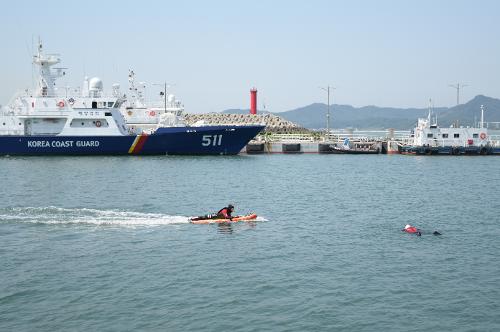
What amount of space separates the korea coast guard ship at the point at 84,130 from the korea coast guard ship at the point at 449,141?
72.1 ft

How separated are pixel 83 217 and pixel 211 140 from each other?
1481 inches

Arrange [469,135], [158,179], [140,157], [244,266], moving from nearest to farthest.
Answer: [244,266] → [158,179] → [140,157] → [469,135]

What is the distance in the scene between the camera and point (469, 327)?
15.8m

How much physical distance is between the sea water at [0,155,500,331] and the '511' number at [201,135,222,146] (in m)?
22.5

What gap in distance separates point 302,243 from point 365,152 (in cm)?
5686

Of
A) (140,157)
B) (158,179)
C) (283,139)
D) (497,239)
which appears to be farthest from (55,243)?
(283,139)

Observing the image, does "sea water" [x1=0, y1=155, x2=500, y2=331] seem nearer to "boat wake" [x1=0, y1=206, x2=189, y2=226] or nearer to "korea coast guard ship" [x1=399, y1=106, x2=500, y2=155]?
"boat wake" [x1=0, y1=206, x2=189, y2=226]

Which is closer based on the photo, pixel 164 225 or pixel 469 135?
pixel 164 225

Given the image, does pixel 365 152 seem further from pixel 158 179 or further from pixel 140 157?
pixel 158 179

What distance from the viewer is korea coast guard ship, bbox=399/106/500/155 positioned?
74.4 metres

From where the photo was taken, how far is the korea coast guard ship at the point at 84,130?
214 ft

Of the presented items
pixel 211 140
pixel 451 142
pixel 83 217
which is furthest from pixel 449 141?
pixel 83 217

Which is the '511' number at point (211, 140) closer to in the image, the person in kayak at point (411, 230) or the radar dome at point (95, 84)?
the radar dome at point (95, 84)

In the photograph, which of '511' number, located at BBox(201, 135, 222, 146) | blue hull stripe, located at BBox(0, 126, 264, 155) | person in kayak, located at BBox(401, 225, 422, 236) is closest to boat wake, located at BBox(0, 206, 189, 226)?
person in kayak, located at BBox(401, 225, 422, 236)
